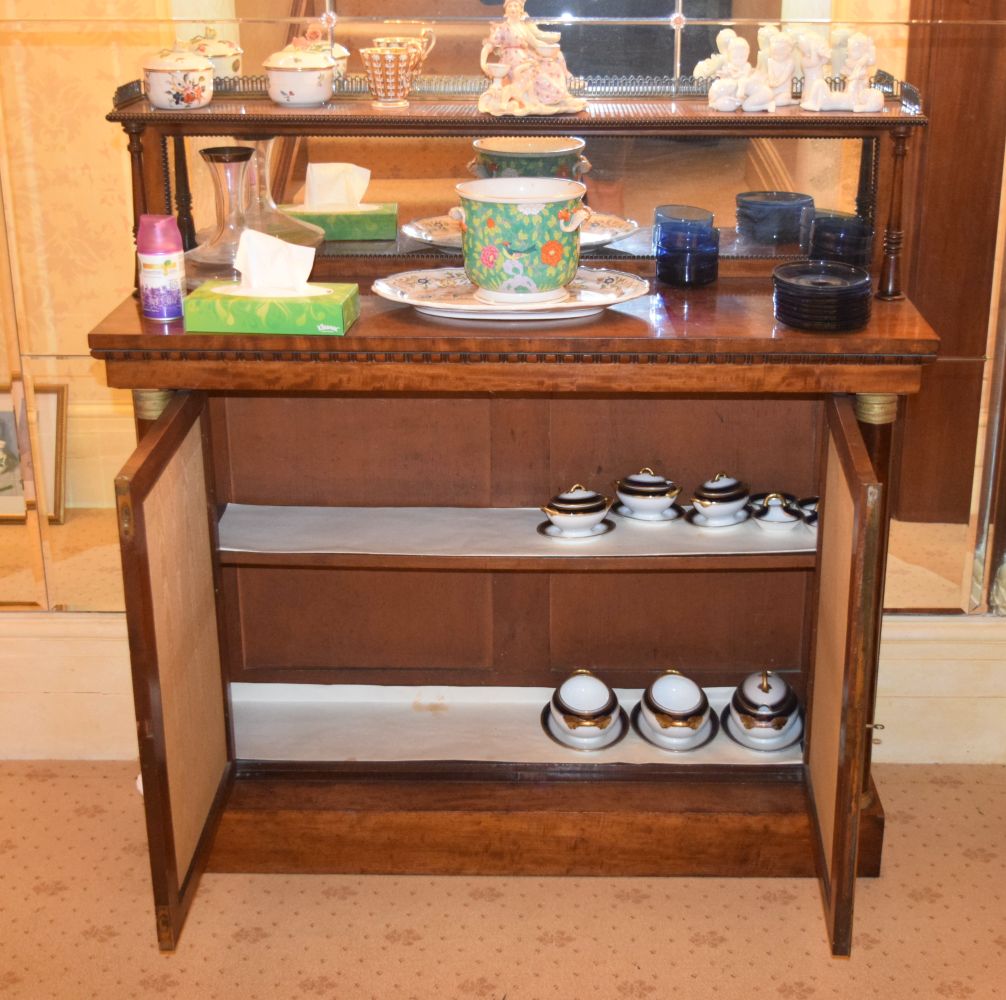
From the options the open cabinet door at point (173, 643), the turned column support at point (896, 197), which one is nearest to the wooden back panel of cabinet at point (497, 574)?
the open cabinet door at point (173, 643)

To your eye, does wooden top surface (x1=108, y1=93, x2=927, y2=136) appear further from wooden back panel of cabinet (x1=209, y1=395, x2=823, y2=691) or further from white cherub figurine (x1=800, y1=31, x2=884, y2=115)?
wooden back panel of cabinet (x1=209, y1=395, x2=823, y2=691)

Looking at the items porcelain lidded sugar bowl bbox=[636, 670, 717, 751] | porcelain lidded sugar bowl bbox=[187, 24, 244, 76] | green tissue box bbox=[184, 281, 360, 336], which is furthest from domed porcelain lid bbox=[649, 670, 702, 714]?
porcelain lidded sugar bowl bbox=[187, 24, 244, 76]

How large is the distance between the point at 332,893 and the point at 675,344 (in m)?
0.99

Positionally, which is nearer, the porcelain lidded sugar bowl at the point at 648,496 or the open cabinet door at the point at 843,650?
the open cabinet door at the point at 843,650

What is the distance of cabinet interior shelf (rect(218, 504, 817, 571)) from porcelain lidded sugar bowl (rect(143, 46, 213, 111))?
2.09 ft

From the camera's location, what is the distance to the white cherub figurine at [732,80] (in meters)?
1.89

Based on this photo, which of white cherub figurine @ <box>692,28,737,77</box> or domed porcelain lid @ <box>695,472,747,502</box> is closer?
white cherub figurine @ <box>692,28,737,77</box>

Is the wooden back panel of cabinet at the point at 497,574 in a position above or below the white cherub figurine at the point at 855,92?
below

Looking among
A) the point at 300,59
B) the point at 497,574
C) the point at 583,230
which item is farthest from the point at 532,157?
the point at 497,574

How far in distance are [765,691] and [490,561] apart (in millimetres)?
507

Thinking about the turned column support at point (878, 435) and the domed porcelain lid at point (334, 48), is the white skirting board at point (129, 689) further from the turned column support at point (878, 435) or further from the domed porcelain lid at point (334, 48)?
the domed porcelain lid at point (334, 48)

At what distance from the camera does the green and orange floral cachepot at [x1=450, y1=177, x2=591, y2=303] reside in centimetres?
180

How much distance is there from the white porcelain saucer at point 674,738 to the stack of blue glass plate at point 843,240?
0.75m

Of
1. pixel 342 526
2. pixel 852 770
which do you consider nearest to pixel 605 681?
pixel 342 526
